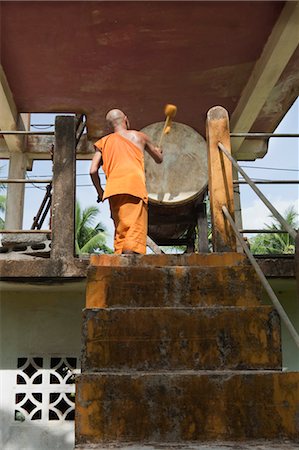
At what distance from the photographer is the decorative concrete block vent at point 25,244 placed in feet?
12.0

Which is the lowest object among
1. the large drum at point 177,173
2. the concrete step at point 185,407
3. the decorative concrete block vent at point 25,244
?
the concrete step at point 185,407

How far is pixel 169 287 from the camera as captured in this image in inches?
95.4

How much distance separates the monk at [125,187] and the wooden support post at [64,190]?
0.19 metres

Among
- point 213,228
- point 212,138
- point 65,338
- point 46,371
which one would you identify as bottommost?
point 46,371

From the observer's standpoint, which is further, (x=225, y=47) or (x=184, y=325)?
(x=225, y=47)

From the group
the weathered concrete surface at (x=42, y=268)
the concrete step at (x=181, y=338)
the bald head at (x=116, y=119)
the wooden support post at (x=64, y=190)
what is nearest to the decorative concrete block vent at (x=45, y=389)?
→ the weathered concrete surface at (x=42, y=268)

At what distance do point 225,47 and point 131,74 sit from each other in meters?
1.14

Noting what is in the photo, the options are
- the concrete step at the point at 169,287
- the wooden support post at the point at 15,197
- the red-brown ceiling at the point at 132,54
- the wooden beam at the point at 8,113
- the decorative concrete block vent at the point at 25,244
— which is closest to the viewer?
the concrete step at the point at 169,287

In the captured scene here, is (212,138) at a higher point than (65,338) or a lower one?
higher

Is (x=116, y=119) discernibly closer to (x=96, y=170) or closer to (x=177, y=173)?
(x=96, y=170)

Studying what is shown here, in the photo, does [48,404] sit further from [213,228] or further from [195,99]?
[195,99]

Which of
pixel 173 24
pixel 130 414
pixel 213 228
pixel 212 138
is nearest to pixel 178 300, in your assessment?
pixel 130 414

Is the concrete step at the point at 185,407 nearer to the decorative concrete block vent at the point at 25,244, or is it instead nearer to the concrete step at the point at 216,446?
the concrete step at the point at 216,446

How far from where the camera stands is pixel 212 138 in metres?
3.31
